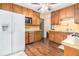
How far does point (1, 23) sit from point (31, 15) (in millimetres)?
3996

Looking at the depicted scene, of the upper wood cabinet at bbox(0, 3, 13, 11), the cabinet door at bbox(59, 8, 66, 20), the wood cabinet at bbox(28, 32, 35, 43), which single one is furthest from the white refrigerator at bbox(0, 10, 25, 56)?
the cabinet door at bbox(59, 8, 66, 20)

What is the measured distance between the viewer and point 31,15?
6113 millimetres

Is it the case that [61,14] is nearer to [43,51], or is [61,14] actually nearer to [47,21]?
[47,21]

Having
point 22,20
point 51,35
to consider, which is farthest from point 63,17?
point 22,20

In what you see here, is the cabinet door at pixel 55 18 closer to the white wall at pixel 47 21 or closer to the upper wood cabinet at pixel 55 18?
the upper wood cabinet at pixel 55 18

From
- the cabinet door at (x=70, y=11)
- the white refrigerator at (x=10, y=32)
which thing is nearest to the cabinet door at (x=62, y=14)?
the cabinet door at (x=70, y=11)

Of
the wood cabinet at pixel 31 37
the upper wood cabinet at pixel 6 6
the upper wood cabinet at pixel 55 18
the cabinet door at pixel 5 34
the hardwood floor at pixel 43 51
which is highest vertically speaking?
the upper wood cabinet at pixel 6 6

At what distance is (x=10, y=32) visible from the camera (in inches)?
96.1

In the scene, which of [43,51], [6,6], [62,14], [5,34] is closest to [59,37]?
[62,14]

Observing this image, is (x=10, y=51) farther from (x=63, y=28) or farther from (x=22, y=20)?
(x=63, y=28)

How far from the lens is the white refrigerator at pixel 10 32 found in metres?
2.24

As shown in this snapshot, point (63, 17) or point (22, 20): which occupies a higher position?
point (63, 17)

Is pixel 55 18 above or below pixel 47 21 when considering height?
above

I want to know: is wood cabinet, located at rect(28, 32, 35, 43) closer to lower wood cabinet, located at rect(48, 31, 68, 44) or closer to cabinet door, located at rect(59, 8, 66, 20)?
lower wood cabinet, located at rect(48, 31, 68, 44)
